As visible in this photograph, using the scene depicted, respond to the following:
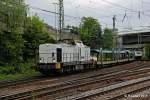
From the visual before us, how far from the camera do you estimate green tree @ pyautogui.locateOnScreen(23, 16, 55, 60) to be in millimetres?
42781

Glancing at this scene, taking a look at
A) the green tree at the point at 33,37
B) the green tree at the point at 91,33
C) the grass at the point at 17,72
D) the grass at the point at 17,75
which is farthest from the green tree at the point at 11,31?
the green tree at the point at 91,33

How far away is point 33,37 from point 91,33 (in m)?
41.7

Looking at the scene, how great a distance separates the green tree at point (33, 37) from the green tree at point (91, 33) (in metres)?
31.0

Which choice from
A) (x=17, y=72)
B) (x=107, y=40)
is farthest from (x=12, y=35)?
(x=107, y=40)

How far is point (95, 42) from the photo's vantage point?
81750mm

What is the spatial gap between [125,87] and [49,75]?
1258 cm

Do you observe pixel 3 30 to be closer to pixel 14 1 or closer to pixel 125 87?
pixel 14 1

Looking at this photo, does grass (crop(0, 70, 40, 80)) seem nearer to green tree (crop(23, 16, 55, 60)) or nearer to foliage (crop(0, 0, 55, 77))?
foliage (crop(0, 0, 55, 77))

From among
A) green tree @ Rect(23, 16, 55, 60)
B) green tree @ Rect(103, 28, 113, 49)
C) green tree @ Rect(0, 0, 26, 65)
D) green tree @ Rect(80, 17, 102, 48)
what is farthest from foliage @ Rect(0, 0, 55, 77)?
green tree @ Rect(103, 28, 113, 49)

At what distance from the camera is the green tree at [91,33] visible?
259 ft

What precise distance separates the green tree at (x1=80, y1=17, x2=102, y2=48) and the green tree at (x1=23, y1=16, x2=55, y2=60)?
30979mm

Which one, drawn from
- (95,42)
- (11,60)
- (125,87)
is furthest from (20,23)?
(95,42)

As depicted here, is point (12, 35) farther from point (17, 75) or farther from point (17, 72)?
point (17, 75)

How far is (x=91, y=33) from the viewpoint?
277 ft
